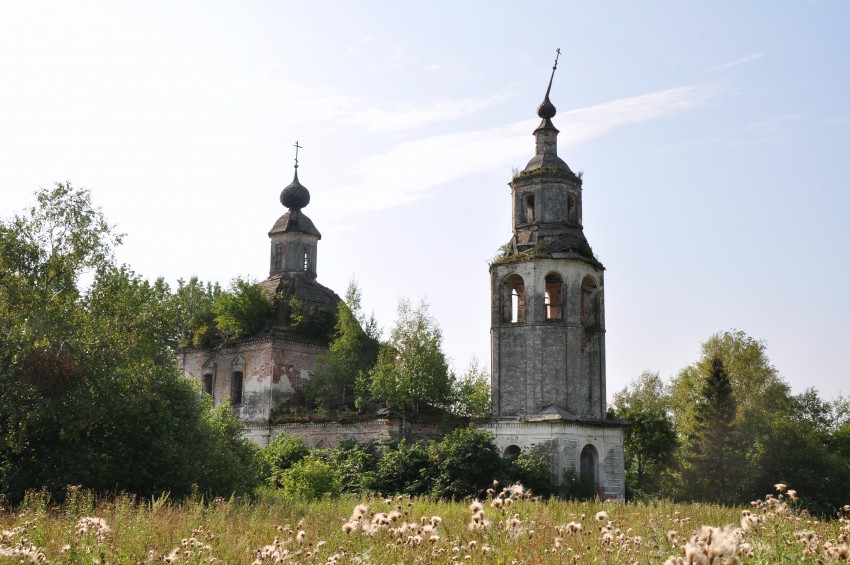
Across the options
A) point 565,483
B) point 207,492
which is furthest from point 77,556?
point 565,483

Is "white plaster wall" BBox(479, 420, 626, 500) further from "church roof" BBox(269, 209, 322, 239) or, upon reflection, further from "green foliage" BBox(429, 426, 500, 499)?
"church roof" BBox(269, 209, 322, 239)

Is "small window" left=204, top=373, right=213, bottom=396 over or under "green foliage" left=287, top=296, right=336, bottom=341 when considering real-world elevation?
under

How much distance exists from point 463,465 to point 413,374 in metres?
5.89

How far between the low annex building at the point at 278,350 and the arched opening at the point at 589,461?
12073 millimetres

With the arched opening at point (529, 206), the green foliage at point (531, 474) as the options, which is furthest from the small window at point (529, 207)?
the green foliage at point (531, 474)

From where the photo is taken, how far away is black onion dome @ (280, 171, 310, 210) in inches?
1631

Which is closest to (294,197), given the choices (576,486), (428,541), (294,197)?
(294,197)

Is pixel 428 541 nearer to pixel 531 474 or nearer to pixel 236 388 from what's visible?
pixel 531 474

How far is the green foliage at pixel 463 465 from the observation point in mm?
26672

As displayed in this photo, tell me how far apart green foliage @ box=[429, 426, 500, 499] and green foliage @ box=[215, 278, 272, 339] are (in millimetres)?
11890

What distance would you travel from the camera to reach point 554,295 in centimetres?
3231

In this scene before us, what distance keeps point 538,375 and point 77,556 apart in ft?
75.7

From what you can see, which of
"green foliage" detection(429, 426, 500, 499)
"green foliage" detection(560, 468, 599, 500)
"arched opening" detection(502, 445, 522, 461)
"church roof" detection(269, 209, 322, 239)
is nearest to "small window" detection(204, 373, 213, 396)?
"church roof" detection(269, 209, 322, 239)

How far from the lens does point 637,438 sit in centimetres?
4453
